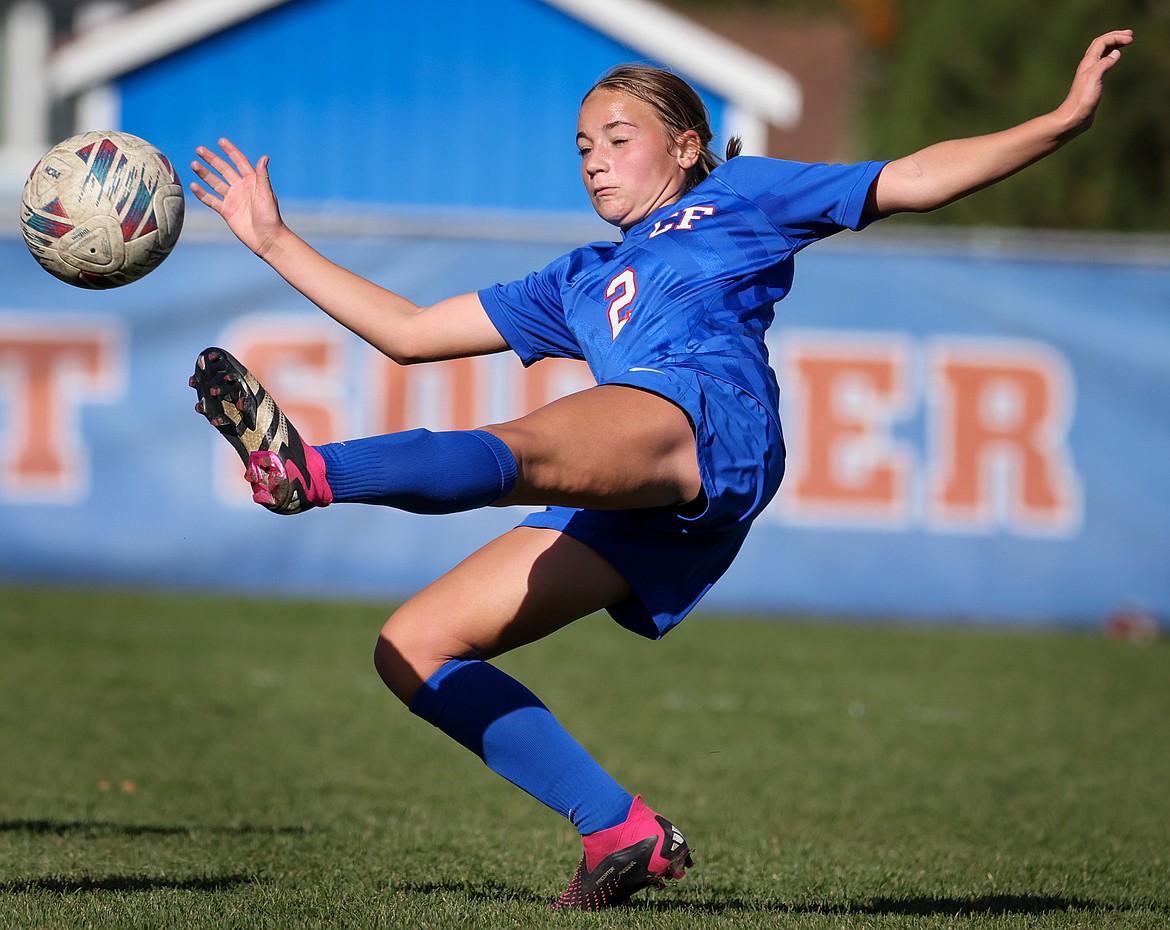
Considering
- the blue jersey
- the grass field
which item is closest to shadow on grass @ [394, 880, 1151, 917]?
the grass field

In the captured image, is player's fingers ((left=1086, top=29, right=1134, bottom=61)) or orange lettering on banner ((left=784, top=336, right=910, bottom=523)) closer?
player's fingers ((left=1086, top=29, right=1134, bottom=61))

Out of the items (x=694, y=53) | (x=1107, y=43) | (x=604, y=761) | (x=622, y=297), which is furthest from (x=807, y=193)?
(x=694, y=53)

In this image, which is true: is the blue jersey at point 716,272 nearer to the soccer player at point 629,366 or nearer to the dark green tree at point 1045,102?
the soccer player at point 629,366

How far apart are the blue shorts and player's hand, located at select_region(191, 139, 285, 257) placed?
1.07 metres

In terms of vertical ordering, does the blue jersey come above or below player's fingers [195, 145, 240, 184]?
below

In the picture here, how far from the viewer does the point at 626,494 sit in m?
3.49

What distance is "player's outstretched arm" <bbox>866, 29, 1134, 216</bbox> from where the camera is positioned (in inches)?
147

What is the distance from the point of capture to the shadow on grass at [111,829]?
501 cm

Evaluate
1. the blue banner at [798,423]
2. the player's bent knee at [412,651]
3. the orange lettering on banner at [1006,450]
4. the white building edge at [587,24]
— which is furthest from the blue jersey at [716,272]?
the white building edge at [587,24]

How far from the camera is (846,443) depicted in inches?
421

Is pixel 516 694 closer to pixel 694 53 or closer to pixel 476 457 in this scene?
pixel 476 457

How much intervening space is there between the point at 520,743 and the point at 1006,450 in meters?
7.37

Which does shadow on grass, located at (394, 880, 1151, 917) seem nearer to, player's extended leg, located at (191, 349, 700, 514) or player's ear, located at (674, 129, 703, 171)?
player's extended leg, located at (191, 349, 700, 514)

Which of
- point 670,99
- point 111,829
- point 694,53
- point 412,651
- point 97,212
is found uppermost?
point 694,53
